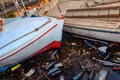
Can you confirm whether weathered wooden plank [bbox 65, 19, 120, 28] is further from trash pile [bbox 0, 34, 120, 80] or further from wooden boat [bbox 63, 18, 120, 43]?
trash pile [bbox 0, 34, 120, 80]

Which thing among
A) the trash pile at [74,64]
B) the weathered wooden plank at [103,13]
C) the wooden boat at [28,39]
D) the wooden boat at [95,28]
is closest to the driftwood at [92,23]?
the wooden boat at [95,28]

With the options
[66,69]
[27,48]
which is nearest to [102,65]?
[66,69]

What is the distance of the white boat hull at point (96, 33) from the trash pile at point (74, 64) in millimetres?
332

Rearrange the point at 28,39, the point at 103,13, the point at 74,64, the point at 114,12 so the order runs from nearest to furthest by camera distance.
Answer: the point at 28,39
the point at 74,64
the point at 114,12
the point at 103,13

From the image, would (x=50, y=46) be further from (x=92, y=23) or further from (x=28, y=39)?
(x=92, y=23)

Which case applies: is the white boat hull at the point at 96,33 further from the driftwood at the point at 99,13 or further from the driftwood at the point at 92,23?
the driftwood at the point at 99,13

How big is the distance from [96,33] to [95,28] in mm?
252

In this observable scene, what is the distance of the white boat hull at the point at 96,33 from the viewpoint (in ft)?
24.6

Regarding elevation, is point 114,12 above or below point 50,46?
above

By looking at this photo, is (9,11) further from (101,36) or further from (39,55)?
(101,36)

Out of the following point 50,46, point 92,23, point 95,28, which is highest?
point 92,23

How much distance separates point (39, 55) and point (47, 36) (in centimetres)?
117

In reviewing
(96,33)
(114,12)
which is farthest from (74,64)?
(114,12)

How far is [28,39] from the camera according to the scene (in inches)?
285
